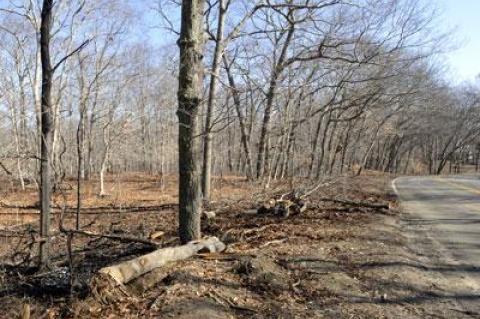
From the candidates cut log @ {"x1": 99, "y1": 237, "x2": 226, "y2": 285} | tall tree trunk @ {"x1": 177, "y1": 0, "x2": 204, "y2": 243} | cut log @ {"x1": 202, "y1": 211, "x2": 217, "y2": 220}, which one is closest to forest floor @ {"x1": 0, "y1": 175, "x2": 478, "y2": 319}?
cut log @ {"x1": 99, "y1": 237, "x2": 226, "y2": 285}

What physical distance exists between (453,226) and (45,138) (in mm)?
8669

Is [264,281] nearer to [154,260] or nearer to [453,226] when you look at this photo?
[154,260]

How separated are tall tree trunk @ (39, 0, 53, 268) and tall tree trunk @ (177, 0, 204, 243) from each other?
1835mm

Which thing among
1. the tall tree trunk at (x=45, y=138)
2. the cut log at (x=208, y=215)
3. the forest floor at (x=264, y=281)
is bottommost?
the forest floor at (x=264, y=281)

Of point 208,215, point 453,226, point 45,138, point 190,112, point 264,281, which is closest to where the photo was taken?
point 264,281

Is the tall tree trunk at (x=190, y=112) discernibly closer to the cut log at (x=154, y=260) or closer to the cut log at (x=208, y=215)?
the cut log at (x=154, y=260)

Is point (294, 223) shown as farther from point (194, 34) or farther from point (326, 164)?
point (326, 164)

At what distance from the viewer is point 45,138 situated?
235 inches

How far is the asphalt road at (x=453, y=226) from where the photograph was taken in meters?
6.62

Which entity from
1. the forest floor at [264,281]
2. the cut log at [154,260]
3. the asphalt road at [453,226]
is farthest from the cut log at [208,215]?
the asphalt road at [453,226]

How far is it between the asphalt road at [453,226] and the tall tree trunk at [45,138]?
552 centimetres

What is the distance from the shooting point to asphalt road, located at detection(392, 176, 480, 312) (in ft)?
21.7

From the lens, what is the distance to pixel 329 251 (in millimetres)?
7246

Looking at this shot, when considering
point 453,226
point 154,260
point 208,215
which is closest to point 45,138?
point 154,260
